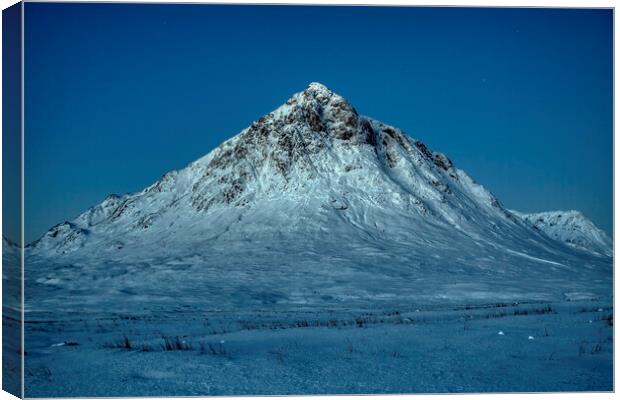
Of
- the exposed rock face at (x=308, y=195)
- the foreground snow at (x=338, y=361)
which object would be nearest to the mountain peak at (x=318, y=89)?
the exposed rock face at (x=308, y=195)

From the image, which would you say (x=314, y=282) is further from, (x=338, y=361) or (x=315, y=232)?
(x=338, y=361)

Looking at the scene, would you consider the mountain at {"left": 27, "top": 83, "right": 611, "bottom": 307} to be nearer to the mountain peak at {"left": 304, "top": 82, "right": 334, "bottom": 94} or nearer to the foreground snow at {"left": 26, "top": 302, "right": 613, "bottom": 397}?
the mountain peak at {"left": 304, "top": 82, "right": 334, "bottom": 94}

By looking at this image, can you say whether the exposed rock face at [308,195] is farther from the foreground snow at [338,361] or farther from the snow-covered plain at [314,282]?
the foreground snow at [338,361]

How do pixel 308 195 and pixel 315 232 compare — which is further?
pixel 308 195

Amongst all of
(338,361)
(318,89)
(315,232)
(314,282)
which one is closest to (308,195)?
(315,232)

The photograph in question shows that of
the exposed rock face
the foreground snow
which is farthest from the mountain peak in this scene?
the foreground snow

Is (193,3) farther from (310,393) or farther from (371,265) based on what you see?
(371,265)
